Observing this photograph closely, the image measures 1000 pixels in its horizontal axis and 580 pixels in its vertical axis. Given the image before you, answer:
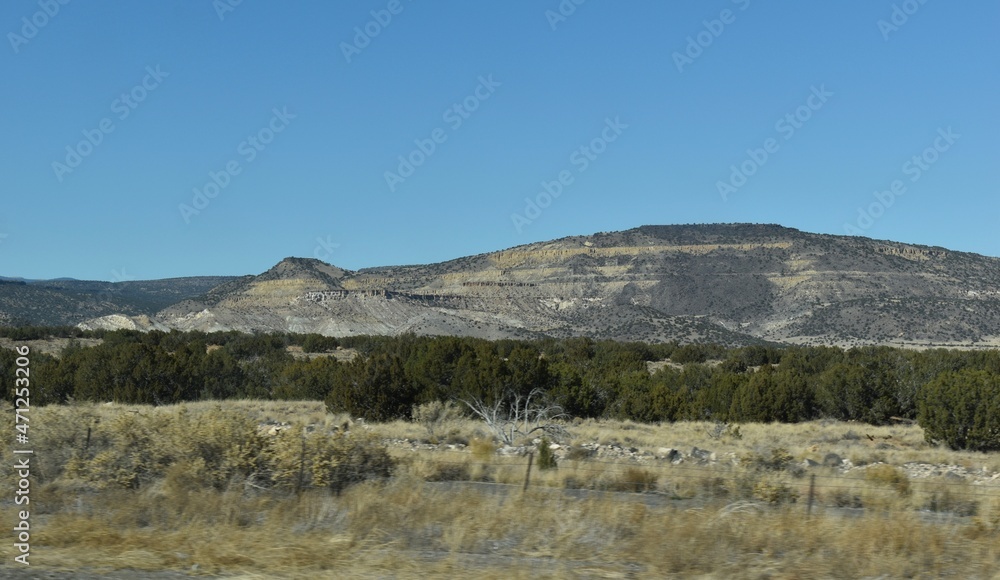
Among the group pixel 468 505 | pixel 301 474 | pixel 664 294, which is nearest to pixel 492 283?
pixel 664 294

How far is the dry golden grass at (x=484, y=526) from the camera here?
28.8 ft

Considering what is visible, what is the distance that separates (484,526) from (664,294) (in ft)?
361

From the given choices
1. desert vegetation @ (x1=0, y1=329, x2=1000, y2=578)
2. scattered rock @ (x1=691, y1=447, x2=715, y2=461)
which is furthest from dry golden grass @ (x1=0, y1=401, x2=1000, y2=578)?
scattered rock @ (x1=691, y1=447, x2=715, y2=461)

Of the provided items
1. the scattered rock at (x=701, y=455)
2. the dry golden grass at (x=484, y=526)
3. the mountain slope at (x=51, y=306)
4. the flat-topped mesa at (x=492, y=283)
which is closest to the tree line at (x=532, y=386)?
the scattered rock at (x=701, y=455)

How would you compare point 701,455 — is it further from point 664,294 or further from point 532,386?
point 664,294

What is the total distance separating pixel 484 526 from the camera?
10320mm

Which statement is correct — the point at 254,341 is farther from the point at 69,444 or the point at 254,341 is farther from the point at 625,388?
the point at 69,444

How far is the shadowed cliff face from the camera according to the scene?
99812mm

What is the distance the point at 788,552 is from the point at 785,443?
2014cm

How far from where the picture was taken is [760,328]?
108 meters

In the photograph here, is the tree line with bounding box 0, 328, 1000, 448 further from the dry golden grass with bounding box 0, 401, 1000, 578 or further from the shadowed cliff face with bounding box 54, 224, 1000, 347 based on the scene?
the shadowed cliff face with bounding box 54, 224, 1000, 347

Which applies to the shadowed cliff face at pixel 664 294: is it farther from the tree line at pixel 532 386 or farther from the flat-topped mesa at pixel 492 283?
the tree line at pixel 532 386

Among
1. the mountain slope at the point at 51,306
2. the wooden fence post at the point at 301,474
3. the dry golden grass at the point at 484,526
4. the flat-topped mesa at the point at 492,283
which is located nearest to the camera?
the dry golden grass at the point at 484,526

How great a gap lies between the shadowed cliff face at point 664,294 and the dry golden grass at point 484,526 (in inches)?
3217
